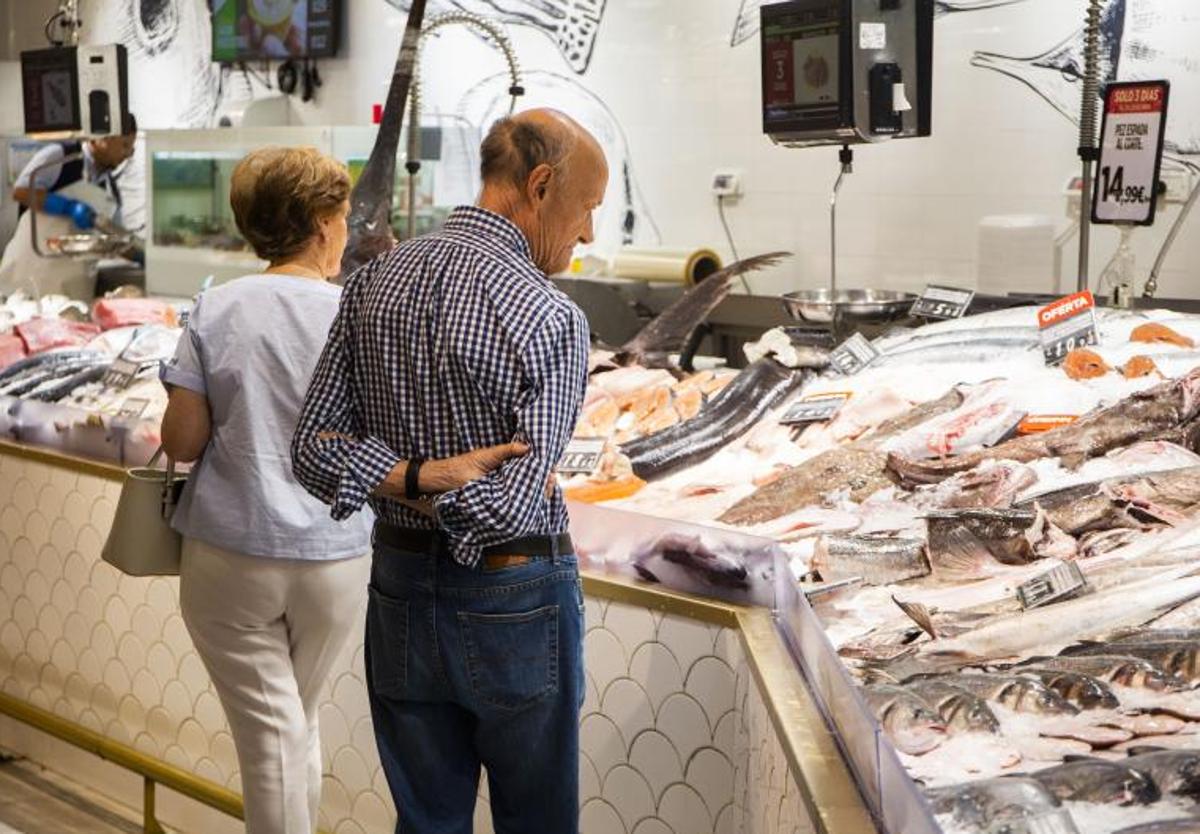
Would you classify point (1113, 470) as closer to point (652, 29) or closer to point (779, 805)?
point (779, 805)

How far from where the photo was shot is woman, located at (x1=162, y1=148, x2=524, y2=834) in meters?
2.82

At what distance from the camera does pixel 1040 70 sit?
5.41m

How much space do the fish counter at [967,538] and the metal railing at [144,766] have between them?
126cm

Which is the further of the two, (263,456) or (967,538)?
(263,456)

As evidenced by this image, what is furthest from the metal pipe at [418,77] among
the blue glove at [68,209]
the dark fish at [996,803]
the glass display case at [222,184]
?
the dark fish at [996,803]

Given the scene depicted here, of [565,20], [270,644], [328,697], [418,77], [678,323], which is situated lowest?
[328,697]

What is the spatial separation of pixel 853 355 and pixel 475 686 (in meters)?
1.79

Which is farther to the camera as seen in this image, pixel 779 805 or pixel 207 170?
pixel 207 170

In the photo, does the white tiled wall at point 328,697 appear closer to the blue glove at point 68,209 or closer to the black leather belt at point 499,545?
the black leather belt at point 499,545

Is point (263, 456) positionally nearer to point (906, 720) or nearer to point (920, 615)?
point (920, 615)

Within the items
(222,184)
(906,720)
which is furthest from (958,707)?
(222,184)

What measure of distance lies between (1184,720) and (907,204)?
4.30 metres

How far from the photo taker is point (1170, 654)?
6.21 feet

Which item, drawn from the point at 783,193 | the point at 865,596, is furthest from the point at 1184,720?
the point at 783,193
